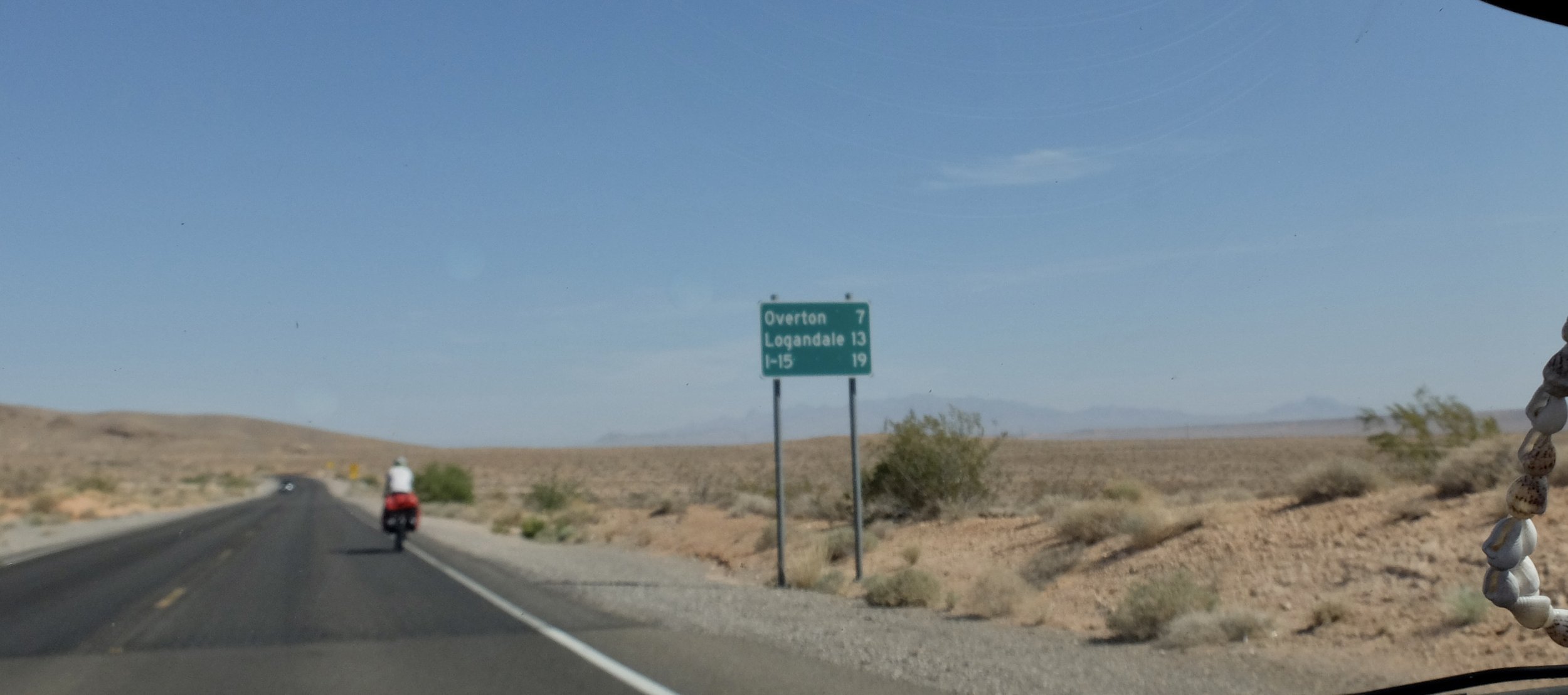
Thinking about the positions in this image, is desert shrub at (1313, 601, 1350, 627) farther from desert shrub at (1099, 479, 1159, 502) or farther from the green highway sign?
desert shrub at (1099, 479, 1159, 502)

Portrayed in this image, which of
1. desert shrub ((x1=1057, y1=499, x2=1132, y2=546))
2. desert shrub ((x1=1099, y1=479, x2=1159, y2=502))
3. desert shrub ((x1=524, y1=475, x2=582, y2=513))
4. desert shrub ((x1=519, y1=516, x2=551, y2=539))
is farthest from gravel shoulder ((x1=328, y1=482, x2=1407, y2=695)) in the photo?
desert shrub ((x1=524, y1=475, x2=582, y2=513))

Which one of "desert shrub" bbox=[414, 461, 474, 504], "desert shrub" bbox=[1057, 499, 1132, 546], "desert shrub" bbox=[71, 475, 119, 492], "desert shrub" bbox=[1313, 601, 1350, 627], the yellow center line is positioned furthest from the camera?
"desert shrub" bbox=[71, 475, 119, 492]

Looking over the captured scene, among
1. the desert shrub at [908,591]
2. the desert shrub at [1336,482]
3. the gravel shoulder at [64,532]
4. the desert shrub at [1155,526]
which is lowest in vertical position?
the gravel shoulder at [64,532]

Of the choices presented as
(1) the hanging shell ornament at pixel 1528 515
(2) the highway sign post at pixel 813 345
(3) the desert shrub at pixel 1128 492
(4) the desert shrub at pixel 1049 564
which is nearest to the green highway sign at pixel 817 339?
(2) the highway sign post at pixel 813 345

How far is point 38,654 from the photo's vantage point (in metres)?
11.1

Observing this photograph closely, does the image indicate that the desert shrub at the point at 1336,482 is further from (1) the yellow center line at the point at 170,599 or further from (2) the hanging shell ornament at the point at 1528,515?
(2) the hanging shell ornament at the point at 1528,515

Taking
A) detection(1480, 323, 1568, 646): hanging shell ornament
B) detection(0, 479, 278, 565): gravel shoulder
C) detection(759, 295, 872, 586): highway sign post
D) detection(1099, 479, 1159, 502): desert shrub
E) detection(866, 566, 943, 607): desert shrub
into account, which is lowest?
detection(0, 479, 278, 565): gravel shoulder

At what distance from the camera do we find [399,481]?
27109 millimetres

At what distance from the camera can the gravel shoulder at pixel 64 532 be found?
2816cm

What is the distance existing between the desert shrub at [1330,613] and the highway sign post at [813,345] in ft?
24.7

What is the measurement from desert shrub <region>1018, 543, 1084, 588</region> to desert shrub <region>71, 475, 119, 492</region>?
71865 millimetres

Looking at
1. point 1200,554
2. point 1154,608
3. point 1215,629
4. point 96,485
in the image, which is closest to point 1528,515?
point 1215,629

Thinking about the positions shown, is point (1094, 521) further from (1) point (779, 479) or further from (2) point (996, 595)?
(2) point (996, 595)

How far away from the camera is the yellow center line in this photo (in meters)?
15.1
